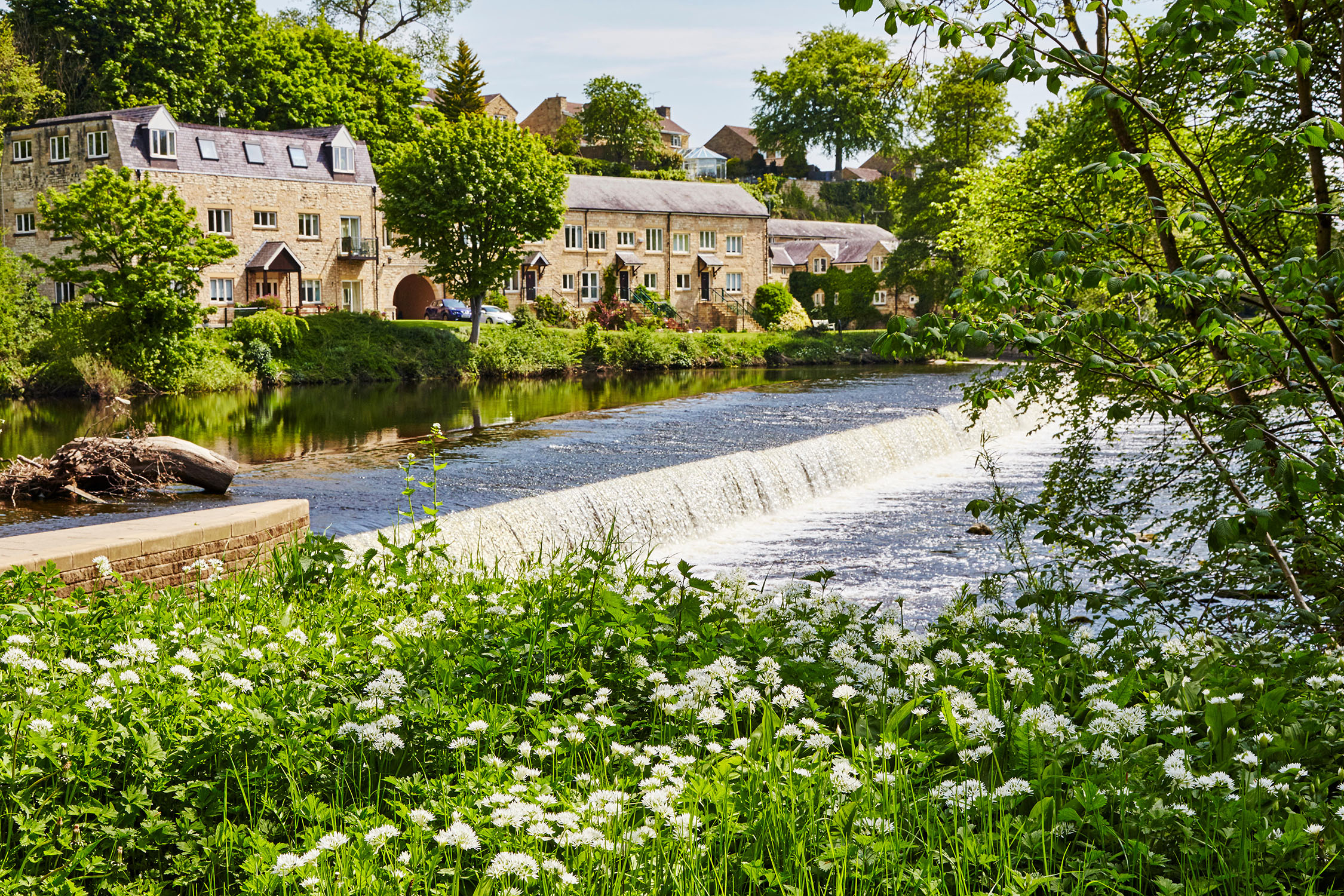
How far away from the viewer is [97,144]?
4391 cm

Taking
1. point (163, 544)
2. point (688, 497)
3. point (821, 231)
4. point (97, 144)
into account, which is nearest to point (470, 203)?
point (97, 144)

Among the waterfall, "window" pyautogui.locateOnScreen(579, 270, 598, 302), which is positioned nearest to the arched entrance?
"window" pyautogui.locateOnScreen(579, 270, 598, 302)

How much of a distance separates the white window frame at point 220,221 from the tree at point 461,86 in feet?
77.1

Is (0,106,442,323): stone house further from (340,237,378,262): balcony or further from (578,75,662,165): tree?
(578,75,662,165): tree

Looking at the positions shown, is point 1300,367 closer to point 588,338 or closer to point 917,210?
point 588,338

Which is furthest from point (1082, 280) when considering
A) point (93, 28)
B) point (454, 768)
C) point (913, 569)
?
point (93, 28)

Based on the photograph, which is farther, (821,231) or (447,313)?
(821,231)

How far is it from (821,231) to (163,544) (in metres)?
71.7

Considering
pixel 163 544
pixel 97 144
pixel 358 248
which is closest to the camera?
pixel 163 544

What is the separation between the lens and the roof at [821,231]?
7462 cm

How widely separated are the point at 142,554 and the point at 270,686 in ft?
11.9

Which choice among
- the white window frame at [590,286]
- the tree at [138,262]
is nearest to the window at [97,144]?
the tree at [138,262]

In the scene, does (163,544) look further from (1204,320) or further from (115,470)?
(115,470)

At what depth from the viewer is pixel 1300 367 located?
3.96 meters
